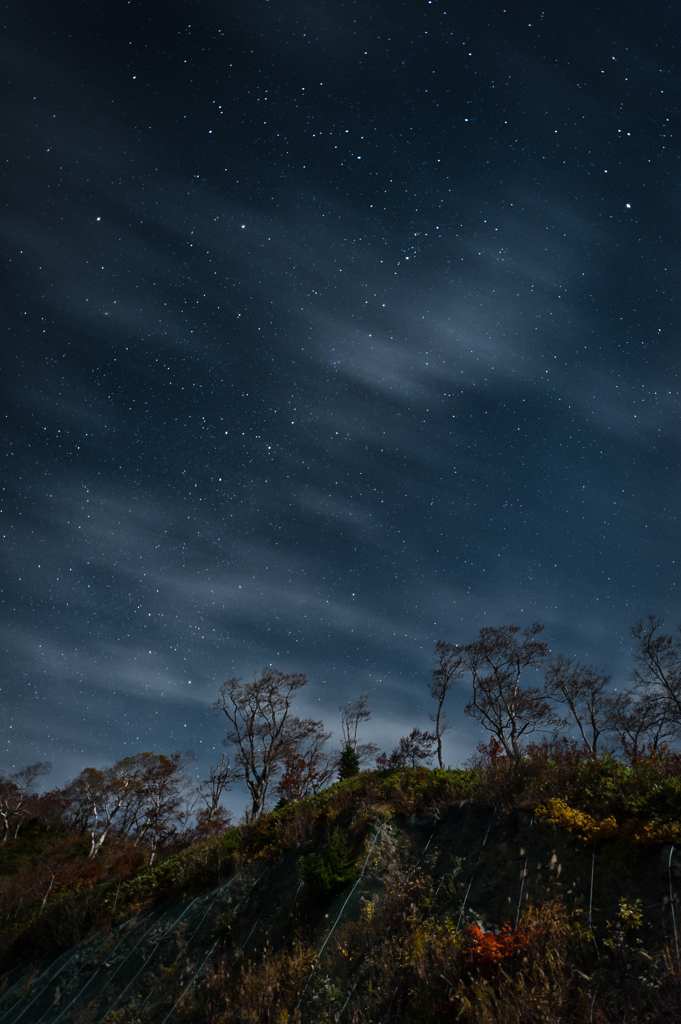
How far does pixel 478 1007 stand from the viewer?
7.00m

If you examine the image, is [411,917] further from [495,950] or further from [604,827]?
[604,827]

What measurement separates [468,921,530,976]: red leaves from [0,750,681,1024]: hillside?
0.10 feet

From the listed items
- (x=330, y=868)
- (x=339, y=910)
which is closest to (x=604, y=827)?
(x=339, y=910)

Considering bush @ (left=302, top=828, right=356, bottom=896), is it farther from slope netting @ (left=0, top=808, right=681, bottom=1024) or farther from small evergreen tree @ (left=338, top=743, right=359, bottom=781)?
small evergreen tree @ (left=338, top=743, right=359, bottom=781)

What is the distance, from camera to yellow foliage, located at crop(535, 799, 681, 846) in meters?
8.34

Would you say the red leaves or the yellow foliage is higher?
the yellow foliage

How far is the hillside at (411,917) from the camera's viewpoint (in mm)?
7266

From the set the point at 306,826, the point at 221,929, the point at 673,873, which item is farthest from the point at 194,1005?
the point at 673,873

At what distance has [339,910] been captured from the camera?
36.8 feet

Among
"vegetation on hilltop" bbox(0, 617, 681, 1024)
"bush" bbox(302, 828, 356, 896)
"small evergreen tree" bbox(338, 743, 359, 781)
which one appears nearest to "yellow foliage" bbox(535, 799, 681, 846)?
"vegetation on hilltop" bbox(0, 617, 681, 1024)

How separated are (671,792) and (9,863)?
4500 centimetres

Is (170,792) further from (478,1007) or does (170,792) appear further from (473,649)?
(478,1007)

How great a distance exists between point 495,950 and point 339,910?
4843mm

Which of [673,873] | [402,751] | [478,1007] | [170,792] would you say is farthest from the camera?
[170,792]
